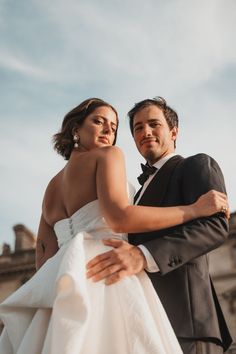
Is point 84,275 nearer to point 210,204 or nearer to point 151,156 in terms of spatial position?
point 210,204

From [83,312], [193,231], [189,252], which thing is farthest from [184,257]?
[83,312]

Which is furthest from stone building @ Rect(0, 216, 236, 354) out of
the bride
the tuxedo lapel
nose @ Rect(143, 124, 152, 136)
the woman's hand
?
the bride

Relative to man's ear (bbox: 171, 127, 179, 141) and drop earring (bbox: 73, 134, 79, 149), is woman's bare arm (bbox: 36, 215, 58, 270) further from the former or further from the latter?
man's ear (bbox: 171, 127, 179, 141)

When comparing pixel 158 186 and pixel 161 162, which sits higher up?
pixel 161 162

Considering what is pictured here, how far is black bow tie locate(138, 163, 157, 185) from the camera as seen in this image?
3.74 m

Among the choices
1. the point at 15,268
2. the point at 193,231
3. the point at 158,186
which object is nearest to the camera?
the point at 193,231

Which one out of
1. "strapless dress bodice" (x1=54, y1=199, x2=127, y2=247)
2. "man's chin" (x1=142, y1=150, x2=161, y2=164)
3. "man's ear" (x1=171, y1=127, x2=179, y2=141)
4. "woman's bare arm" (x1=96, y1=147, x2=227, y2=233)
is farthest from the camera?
"man's ear" (x1=171, y1=127, x2=179, y2=141)

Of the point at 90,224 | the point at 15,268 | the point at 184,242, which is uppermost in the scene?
the point at 90,224

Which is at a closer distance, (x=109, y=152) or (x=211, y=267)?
(x=109, y=152)

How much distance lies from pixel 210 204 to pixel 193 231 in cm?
19

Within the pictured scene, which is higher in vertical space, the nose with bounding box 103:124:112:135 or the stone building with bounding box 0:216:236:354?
the nose with bounding box 103:124:112:135

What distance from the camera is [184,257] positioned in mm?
2971

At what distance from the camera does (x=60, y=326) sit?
7.89 feet

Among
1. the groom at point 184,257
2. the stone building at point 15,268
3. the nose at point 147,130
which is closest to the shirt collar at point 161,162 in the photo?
the groom at point 184,257
